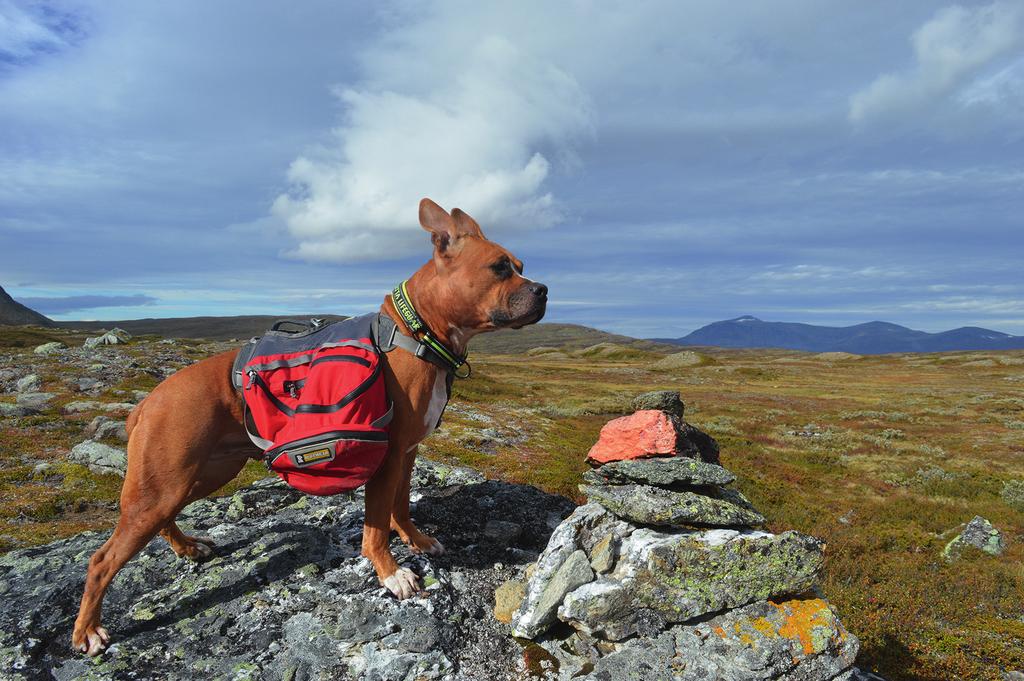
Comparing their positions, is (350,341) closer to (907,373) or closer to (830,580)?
(830,580)

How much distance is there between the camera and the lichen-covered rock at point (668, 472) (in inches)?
281

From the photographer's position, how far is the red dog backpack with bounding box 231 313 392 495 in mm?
5254

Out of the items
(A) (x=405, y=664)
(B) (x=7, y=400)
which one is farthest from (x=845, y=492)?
(B) (x=7, y=400)

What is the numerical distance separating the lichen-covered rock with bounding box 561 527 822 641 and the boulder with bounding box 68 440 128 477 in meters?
13.7

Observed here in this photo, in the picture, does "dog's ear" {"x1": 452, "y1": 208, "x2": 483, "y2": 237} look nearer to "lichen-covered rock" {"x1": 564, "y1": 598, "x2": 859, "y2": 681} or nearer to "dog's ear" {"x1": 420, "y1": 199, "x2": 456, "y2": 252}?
"dog's ear" {"x1": 420, "y1": 199, "x2": 456, "y2": 252}

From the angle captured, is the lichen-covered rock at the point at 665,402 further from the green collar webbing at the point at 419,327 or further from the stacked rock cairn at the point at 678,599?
the green collar webbing at the point at 419,327

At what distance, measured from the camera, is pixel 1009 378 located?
7994 centimetres

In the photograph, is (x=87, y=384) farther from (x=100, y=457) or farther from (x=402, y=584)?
(x=402, y=584)

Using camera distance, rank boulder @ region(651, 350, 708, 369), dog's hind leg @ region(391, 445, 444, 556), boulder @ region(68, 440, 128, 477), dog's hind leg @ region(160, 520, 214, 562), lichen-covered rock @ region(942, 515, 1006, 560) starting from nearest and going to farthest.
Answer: dog's hind leg @ region(160, 520, 214, 562) → dog's hind leg @ region(391, 445, 444, 556) → lichen-covered rock @ region(942, 515, 1006, 560) → boulder @ region(68, 440, 128, 477) → boulder @ region(651, 350, 708, 369)

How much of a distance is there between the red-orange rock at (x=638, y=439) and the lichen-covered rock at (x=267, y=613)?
6.33 ft

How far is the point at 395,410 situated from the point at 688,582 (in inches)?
140

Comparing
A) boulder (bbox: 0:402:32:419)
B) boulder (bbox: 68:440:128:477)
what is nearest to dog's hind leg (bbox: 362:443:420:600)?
boulder (bbox: 68:440:128:477)

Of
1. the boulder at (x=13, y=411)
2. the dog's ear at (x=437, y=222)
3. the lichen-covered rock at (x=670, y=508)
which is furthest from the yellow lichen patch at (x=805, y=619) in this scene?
the boulder at (x=13, y=411)

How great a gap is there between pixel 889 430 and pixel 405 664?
3681cm
